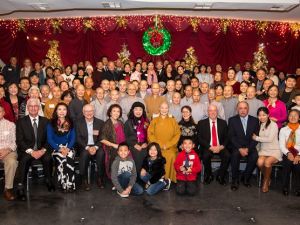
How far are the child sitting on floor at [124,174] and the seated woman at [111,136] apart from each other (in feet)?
1.04

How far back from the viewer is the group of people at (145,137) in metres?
4.73

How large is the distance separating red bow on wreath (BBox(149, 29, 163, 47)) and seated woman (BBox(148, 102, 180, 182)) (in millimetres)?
5349

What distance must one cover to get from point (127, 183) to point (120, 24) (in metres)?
6.40

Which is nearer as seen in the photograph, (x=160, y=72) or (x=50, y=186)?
(x=50, y=186)

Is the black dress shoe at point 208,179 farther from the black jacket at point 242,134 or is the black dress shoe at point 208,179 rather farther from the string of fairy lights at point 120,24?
the string of fairy lights at point 120,24

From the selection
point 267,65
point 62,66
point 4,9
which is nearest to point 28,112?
point 4,9

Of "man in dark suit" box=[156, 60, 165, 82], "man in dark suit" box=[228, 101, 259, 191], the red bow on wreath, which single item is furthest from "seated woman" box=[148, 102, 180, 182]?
the red bow on wreath

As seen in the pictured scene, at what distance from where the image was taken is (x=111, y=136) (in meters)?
5.02

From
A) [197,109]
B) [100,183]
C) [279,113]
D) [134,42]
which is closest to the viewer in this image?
[100,183]

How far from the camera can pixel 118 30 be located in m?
10.2

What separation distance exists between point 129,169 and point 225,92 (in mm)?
2197

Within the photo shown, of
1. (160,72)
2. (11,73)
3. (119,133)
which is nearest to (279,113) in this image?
(119,133)

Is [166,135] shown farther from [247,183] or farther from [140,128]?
[247,183]

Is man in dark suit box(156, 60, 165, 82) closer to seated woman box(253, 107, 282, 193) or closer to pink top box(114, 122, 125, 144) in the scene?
pink top box(114, 122, 125, 144)
